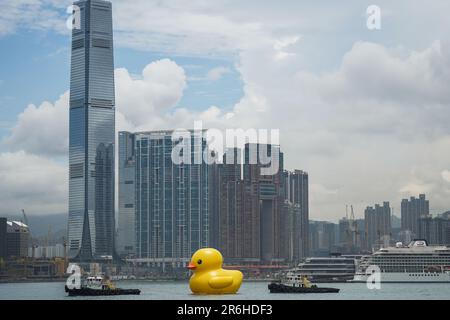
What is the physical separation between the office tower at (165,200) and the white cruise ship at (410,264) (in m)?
10.8

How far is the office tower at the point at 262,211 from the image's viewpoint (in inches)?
1421

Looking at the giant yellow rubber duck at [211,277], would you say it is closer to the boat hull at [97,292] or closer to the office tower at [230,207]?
the boat hull at [97,292]

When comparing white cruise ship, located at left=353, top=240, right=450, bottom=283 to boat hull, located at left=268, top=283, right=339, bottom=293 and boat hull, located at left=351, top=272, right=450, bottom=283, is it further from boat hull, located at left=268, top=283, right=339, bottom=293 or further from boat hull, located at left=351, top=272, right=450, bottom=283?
boat hull, located at left=268, top=283, right=339, bottom=293

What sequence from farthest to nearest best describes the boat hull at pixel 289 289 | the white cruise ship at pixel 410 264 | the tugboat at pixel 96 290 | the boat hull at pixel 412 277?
the white cruise ship at pixel 410 264 < the boat hull at pixel 412 277 < the boat hull at pixel 289 289 < the tugboat at pixel 96 290

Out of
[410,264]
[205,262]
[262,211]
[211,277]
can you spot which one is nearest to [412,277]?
[410,264]

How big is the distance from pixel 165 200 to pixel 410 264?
693 inches

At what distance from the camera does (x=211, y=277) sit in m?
11.1

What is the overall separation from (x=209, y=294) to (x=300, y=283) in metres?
16.7

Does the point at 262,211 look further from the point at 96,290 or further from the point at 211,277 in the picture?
the point at 211,277

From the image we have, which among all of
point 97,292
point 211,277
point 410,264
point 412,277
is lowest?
point 412,277

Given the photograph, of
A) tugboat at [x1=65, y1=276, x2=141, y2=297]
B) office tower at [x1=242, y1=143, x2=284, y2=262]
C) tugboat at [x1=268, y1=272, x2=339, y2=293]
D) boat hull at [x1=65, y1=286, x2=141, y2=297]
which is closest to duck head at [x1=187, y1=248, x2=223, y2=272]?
boat hull at [x1=65, y1=286, x2=141, y2=297]

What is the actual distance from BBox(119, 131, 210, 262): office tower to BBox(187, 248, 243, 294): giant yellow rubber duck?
3103 centimetres

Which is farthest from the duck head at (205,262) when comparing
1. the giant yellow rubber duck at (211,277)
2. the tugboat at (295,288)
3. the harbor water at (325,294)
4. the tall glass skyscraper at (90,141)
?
the tall glass skyscraper at (90,141)
